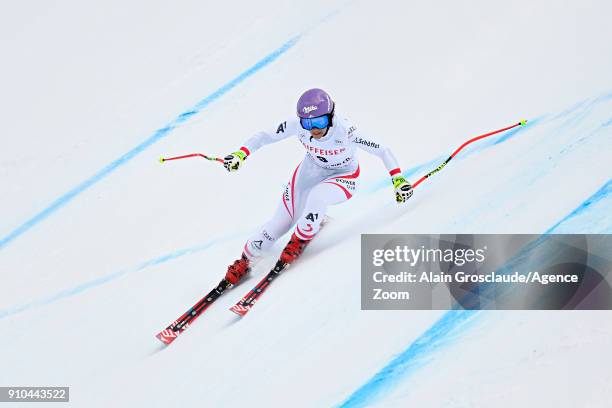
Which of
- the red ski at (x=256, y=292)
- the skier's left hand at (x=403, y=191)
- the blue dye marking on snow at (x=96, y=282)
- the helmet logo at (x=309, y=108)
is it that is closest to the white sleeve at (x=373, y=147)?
the skier's left hand at (x=403, y=191)

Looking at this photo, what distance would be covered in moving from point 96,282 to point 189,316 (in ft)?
3.45

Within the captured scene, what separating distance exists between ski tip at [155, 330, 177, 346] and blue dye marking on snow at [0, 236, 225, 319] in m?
0.88

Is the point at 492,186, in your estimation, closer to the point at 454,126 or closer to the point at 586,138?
the point at 586,138

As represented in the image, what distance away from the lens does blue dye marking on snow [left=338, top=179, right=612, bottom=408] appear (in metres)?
2.99

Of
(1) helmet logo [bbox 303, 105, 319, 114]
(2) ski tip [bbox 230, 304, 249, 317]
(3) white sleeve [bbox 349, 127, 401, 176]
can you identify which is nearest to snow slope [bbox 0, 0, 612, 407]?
(2) ski tip [bbox 230, 304, 249, 317]

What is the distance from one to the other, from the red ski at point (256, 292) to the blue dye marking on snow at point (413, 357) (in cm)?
102

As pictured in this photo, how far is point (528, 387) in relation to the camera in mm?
2787

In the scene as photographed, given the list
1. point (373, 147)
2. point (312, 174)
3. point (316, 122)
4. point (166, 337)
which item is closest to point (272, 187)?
point (312, 174)

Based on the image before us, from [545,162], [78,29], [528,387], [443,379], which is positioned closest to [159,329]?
[443,379]

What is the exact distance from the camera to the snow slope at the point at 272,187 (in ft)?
10.2

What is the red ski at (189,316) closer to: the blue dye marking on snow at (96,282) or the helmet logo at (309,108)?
the blue dye marking on snow at (96,282)

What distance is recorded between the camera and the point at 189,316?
4.04 m

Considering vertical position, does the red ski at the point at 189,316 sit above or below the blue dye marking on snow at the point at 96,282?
below

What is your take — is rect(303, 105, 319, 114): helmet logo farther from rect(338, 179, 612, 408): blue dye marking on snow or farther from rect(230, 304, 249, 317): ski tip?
rect(338, 179, 612, 408): blue dye marking on snow
